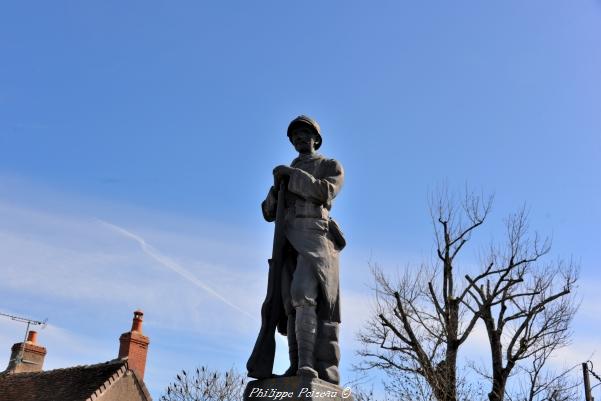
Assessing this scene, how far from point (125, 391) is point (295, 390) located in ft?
63.4

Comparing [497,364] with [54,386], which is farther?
[54,386]

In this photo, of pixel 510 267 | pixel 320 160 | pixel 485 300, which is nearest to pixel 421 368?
pixel 485 300

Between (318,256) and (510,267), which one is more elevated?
(510,267)

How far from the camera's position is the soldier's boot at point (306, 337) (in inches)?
228

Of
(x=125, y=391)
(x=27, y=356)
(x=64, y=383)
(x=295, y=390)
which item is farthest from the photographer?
(x=27, y=356)

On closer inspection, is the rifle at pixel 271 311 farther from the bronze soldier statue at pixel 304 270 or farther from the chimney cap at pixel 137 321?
the chimney cap at pixel 137 321

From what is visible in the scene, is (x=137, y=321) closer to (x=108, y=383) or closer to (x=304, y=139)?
(x=108, y=383)

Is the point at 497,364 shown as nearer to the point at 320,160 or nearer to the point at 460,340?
the point at 460,340

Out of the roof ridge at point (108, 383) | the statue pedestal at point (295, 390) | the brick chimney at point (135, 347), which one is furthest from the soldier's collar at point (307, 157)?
the brick chimney at point (135, 347)

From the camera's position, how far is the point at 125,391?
23219 millimetres

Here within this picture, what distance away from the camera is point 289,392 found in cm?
572

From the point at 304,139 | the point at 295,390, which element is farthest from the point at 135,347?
the point at 295,390

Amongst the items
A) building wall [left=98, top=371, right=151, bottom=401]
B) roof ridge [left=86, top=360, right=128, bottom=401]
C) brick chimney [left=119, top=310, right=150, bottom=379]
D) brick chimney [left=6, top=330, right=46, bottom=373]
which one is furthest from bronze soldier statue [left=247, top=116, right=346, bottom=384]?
brick chimney [left=6, top=330, right=46, bottom=373]

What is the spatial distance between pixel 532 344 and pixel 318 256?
14328mm
